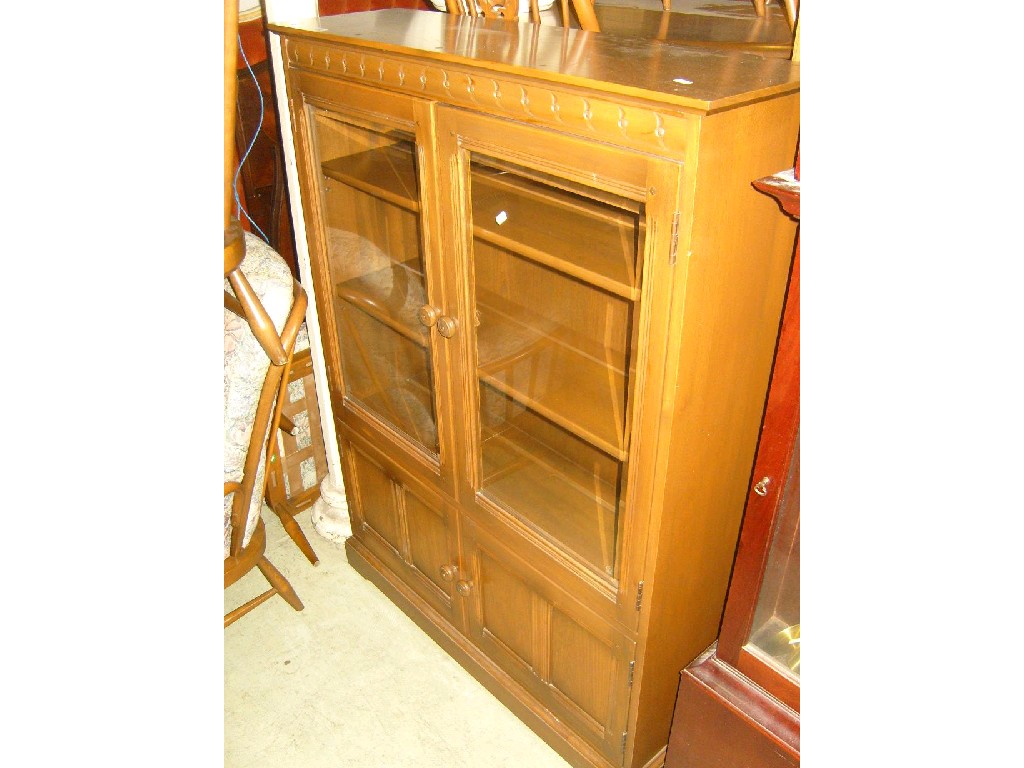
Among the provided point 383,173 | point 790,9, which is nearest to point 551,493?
point 383,173

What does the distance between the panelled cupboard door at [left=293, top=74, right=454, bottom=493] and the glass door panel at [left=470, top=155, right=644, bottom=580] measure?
12 cm

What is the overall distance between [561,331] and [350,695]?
1.14 metres

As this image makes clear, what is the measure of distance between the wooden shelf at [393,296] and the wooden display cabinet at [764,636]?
0.89 metres

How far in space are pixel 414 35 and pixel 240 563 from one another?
4.41ft

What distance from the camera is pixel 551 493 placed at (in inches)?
69.7

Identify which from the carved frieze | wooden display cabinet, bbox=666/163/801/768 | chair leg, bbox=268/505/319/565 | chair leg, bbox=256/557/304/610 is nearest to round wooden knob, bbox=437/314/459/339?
the carved frieze

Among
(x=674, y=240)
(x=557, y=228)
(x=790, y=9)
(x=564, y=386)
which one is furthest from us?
(x=564, y=386)

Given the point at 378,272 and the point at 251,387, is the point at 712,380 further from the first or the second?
the point at 251,387

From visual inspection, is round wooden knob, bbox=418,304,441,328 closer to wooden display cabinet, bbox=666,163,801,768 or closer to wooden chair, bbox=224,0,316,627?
wooden chair, bbox=224,0,316,627

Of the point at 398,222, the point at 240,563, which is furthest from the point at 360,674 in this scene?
the point at 398,222

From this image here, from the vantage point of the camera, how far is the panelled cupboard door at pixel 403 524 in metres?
1.97

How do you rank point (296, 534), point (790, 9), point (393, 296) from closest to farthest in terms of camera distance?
point (790, 9) < point (393, 296) < point (296, 534)

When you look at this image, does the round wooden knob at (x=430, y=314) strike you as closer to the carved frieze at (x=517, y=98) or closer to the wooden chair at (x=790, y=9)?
the carved frieze at (x=517, y=98)

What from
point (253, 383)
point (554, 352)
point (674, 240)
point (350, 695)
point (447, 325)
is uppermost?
point (674, 240)
